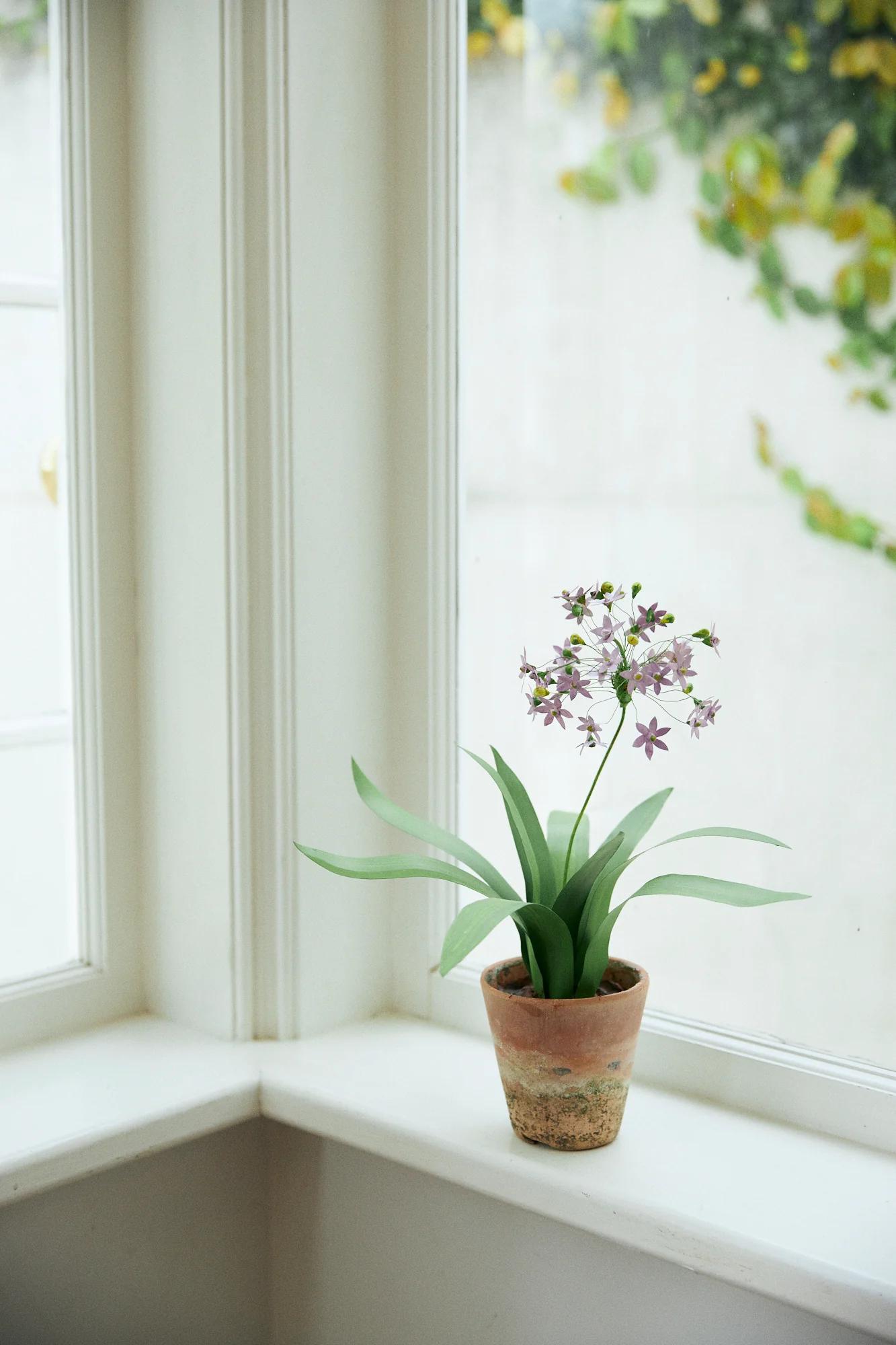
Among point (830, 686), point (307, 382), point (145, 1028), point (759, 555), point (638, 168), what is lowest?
point (145, 1028)

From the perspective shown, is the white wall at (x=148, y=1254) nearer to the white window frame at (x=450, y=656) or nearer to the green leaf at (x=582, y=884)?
the white window frame at (x=450, y=656)

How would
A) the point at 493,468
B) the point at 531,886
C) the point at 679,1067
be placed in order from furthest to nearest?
the point at 493,468
the point at 679,1067
the point at 531,886

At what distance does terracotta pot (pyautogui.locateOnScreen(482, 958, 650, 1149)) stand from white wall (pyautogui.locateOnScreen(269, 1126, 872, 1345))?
0.12 meters

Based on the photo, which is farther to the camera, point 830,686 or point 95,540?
point 95,540

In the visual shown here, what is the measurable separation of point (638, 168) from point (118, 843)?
84 cm

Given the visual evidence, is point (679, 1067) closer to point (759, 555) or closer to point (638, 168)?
point (759, 555)

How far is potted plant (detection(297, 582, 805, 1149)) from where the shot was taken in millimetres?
928

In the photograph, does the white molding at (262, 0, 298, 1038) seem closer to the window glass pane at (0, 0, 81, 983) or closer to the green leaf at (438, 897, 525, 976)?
the window glass pane at (0, 0, 81, 983)

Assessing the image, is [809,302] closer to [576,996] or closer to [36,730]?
[576,996]

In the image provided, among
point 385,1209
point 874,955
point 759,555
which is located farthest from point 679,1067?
point 759,555

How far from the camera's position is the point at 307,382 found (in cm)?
119

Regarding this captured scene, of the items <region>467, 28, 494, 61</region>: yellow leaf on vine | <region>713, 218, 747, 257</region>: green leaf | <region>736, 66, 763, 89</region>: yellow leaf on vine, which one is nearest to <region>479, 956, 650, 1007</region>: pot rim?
<region>713, 218, 747, 257</region>: green leaf

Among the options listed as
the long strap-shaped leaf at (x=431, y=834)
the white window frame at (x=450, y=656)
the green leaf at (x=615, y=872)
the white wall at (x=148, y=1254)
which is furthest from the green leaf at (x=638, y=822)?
the white wall at (x=148, y=1254)

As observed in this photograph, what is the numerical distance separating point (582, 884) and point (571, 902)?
0.02 metres
